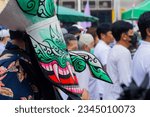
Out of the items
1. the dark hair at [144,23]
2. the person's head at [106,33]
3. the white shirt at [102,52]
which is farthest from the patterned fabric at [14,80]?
the person's head at [106,33]

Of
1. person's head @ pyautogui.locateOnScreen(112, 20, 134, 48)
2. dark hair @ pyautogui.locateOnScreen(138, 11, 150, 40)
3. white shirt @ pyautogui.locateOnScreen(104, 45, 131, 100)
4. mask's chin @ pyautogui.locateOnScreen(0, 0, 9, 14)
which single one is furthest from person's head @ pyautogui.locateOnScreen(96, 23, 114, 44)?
mask's chin @ pyautogui.locateOnScreen(0, 0, 9, 14)

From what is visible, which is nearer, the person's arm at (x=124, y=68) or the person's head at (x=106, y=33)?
the person's arm at (x=124, y=68)

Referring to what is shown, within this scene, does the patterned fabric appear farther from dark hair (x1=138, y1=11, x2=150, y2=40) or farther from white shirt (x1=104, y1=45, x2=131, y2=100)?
white shirt (x1=104, y1=45, x2=131, y2=100)

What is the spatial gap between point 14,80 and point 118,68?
204 centimetres

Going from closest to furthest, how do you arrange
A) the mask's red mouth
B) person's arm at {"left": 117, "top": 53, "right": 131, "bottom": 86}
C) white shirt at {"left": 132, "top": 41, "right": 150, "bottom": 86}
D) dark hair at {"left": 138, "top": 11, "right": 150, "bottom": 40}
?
the mask's red mouth < white shirt at {"left": 132, "top": 41, "right": 150, "bottom": 86} < dark hair at {"left": 138, "top": 11, "right": 150, "bottom": 40} < person's arm at {"left": 117, "top": 53, "right": 131, "bottom": 86}

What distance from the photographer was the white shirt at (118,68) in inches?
161

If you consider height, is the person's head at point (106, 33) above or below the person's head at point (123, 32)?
below

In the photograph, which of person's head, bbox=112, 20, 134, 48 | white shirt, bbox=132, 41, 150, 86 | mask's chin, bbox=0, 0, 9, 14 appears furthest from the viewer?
person's head, bbox=112, 20, 134, 48

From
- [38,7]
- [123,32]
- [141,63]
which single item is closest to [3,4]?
[38,7]

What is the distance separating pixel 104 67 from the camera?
12.1 ft

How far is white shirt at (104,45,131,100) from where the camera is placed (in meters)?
4.09

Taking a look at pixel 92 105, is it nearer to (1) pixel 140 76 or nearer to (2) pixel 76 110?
(2) pixel 76 110

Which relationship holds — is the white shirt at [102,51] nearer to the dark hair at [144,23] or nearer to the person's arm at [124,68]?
the person's arm at [124,68]

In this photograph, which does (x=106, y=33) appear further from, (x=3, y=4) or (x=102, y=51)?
(x=3, y=4)
